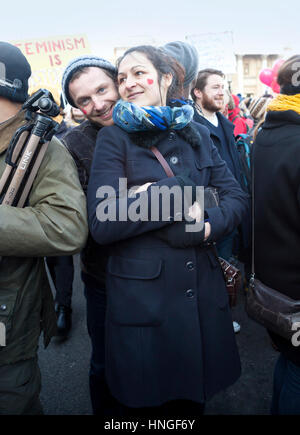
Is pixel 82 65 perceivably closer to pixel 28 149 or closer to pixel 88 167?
pixel 88 167

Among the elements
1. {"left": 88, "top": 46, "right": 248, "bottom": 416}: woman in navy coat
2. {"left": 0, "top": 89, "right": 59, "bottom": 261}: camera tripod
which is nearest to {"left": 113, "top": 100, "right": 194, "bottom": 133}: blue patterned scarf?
{"left": 88, "top": 46, "right": 248, "bottom": 416}: woman in navy coat

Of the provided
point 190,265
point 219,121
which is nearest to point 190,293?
point 190,265

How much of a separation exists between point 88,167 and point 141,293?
25.4 inches

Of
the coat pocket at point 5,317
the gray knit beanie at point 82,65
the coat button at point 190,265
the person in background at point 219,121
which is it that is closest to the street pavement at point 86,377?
the person in background at point 219,121

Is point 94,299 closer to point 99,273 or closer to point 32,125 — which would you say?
point 99,273

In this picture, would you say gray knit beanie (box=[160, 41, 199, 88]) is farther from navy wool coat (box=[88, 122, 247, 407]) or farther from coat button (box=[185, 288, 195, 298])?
coat button (box=[185, 288, 195, 298])

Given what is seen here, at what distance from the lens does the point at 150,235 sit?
1.37m

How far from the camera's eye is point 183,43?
8.30ft
